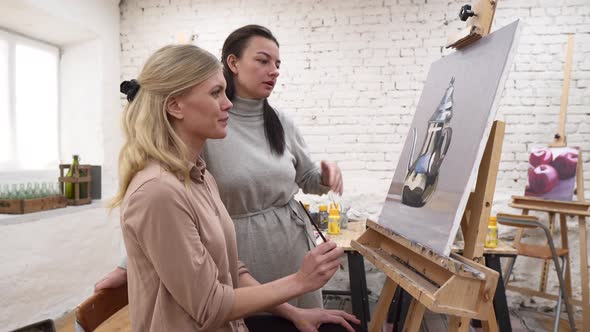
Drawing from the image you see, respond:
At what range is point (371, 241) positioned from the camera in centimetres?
151

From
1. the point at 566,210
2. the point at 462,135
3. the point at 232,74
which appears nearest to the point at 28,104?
the point at 232,74

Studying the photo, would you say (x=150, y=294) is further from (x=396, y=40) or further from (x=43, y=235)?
(x=396, y=40)

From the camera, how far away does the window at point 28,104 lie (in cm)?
306

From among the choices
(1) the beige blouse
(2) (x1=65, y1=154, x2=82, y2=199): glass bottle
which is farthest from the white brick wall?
(1) the beige blouse

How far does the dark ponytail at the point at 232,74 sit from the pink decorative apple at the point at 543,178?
2.44 metres

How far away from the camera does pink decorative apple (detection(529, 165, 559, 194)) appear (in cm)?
303

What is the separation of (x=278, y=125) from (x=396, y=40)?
7.93 feet

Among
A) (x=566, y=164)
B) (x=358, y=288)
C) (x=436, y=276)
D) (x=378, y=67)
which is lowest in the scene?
(x=358, y=288)

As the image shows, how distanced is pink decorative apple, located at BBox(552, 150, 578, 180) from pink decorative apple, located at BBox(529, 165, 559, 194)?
3cm

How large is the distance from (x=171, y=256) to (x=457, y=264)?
65cm

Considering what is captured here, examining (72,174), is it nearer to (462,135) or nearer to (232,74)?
(232,74)

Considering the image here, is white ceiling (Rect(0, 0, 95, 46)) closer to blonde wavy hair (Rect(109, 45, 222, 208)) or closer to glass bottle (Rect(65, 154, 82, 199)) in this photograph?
glass bottle (Rect(65, 154, 82, 199))

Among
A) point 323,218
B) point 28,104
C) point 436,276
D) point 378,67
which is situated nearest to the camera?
point 436,276

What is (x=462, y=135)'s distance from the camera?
124cm
